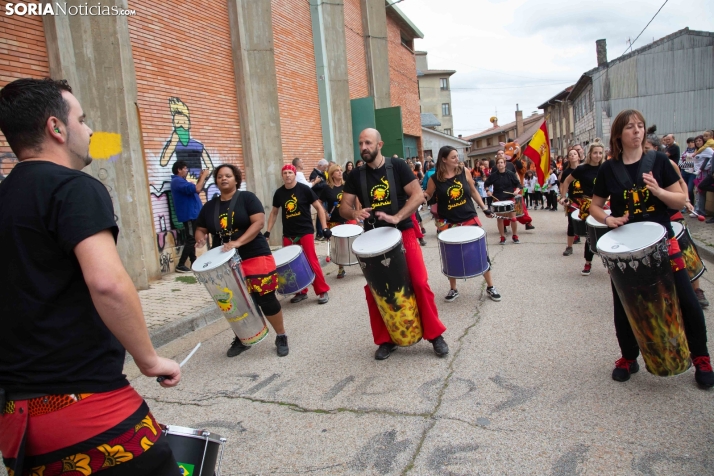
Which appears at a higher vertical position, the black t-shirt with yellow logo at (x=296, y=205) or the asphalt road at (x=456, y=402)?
the black t-shirt with yellow logo at (x=296, y=205)

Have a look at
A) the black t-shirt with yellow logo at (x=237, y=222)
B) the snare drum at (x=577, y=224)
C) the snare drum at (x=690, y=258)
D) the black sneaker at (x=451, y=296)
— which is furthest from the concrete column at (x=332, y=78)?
the snare drum at (x=690, y=258)

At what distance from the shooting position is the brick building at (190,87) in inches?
292

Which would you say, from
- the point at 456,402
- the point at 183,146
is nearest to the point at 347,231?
the point at 183,146

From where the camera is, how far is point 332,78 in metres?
16.2

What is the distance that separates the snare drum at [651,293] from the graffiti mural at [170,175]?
7.86 m

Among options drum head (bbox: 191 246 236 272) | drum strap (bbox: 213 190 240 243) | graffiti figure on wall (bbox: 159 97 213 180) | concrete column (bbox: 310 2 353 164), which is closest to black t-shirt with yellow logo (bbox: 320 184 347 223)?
graffiti figure on wall (bbox: 159 97 213 180)

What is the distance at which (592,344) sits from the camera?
450cm

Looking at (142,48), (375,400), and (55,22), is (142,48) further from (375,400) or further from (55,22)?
(375,400)

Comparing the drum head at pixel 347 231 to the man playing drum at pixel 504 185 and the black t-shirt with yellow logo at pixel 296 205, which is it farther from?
the man playing drum at pixel 504 185

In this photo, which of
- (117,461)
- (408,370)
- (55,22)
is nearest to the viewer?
(117,461)

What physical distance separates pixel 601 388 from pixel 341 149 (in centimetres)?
1365

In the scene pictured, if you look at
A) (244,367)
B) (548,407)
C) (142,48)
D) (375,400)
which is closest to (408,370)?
(375,400)

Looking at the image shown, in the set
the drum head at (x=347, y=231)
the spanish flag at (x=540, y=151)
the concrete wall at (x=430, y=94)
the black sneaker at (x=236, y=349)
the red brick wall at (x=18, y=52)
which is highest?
the concrete wall at (x=430, y=94)

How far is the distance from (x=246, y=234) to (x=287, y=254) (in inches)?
67.4
